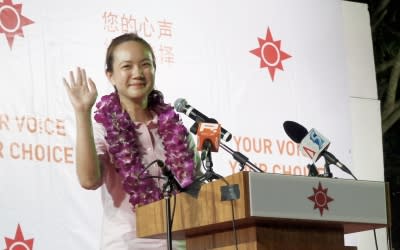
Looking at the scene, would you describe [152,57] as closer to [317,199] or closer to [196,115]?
[196,115]

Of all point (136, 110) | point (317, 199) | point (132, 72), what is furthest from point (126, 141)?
point (317, 199)

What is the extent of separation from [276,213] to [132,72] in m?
1.66

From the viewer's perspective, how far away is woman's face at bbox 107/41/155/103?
13.0ft

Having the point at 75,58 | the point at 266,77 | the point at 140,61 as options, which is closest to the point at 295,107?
the point at 266,77

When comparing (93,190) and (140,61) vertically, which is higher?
(140,61)

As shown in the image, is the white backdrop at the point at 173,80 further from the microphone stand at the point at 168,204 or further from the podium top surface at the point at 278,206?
the microphone stand at the point at 168,204

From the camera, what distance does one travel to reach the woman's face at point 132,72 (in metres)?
3.97

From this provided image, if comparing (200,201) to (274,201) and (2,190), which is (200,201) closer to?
(274,201)

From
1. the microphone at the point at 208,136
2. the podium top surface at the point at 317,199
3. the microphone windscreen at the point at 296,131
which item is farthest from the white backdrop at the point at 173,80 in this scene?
the podium top surface at the point at 317,199

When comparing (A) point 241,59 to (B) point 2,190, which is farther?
(A) point 241,59

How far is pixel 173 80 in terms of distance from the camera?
167 inches

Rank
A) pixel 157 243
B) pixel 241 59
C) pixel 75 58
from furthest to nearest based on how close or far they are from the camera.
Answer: pixel 241 59, pixel 75 58, pixel 157 243

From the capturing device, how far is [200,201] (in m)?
2.65

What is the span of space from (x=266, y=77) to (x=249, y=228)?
2.11 metres
